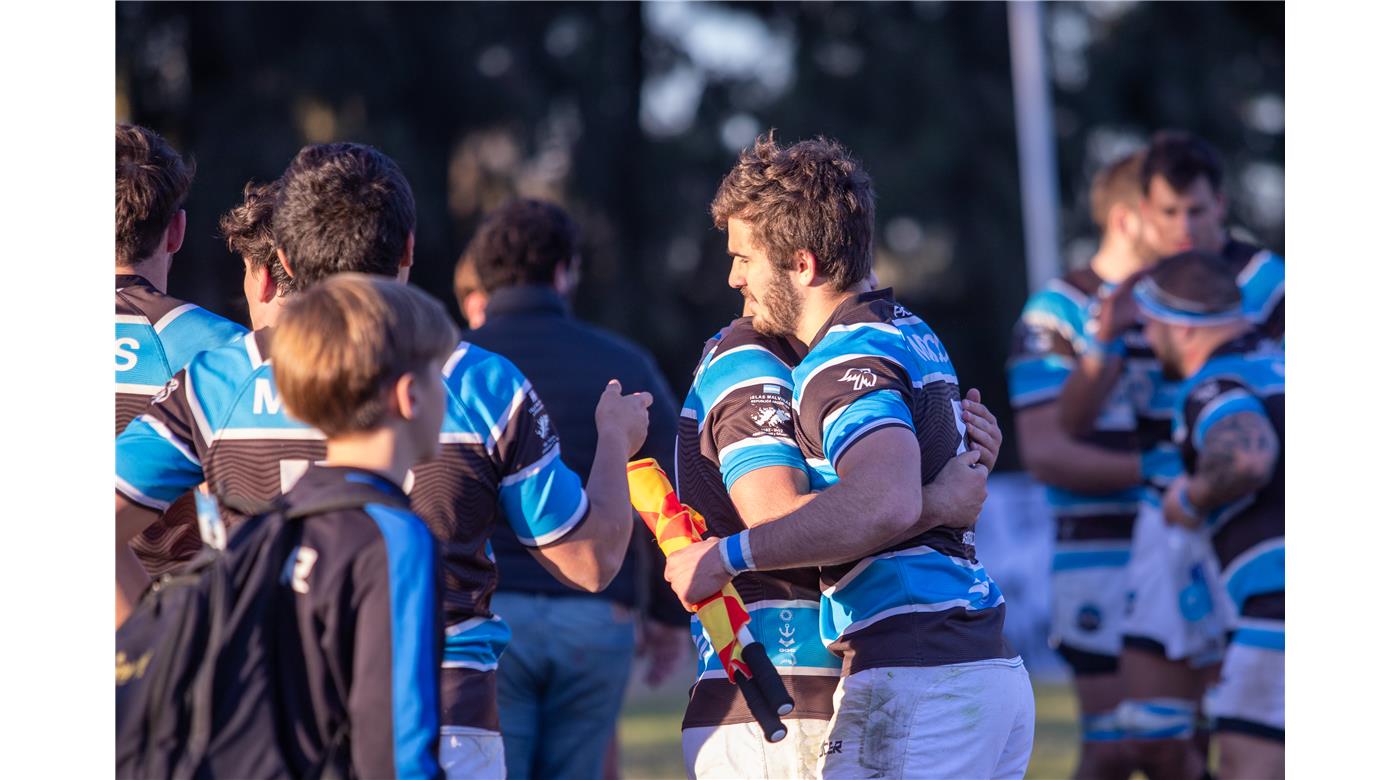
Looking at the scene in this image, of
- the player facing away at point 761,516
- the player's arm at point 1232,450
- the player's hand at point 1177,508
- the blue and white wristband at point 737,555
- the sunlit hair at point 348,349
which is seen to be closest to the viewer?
the sunlit hair at point 348,349

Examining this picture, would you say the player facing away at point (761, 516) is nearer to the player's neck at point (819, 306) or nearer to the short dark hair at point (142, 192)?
the player's neck at point (819, 306)

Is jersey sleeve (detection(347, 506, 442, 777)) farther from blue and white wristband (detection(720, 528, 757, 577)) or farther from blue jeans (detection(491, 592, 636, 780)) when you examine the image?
blue jeans (detection(491, 592, 636, 780))

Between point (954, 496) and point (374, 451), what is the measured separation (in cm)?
138

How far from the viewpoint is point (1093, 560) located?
7086 millimetres

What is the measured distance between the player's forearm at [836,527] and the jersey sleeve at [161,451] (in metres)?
1.18

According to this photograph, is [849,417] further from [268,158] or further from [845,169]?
Answer: [268,158]

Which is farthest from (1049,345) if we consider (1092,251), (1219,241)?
(1092,251)

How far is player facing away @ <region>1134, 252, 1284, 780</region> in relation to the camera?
5.68m

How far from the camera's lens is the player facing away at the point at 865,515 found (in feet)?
10.8

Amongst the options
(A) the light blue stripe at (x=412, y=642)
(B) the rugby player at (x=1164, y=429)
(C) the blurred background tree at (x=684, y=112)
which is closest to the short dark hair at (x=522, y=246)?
(B) the rugby player at (x=1164, y=429)

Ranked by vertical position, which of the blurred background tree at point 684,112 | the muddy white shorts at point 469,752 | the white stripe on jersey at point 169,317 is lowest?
the muddy white shorts at point 469,752

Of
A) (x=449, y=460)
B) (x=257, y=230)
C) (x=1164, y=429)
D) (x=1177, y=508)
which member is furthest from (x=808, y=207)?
(x=1164, y=429)

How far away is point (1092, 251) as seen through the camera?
22.2 m

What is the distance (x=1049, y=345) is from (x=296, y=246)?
15.3 feet
